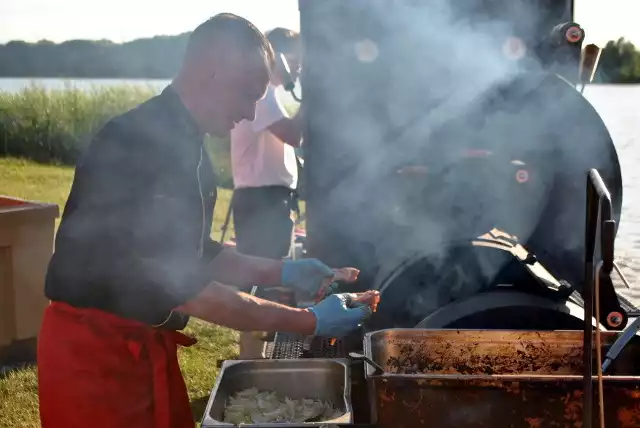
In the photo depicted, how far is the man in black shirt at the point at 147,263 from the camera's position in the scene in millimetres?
1649

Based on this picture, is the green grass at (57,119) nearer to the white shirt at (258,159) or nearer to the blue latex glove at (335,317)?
the white shirt at (258,159)

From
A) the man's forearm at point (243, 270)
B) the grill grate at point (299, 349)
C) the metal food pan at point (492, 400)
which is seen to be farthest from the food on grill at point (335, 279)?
the metal food pan at point (492, 400)

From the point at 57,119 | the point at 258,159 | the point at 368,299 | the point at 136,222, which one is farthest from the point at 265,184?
the point at 57,119

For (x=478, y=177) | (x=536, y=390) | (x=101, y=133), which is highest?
(x=101, y=133)

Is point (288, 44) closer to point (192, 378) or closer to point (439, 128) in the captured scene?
point (439, 128)

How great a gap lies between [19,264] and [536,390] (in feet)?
11.0

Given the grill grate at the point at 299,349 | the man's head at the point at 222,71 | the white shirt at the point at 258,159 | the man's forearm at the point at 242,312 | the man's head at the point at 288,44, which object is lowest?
the grill grate at the point at 299,349

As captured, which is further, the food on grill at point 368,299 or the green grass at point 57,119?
the green grass at point 57,119

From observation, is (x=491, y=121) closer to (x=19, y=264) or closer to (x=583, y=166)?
(x=583, y=166)

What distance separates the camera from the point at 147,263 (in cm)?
166

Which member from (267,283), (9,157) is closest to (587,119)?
(267,283)

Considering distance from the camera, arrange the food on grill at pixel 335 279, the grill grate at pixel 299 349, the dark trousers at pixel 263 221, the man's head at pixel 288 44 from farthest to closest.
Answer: the dark trousers at pixel 263 221 < the man's head at pixel 288 44 < the grill grate at pixel 299 349 < the food on grill at pixel 335 279

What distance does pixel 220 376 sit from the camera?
1.77 metres

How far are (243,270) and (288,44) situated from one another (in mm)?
2141
